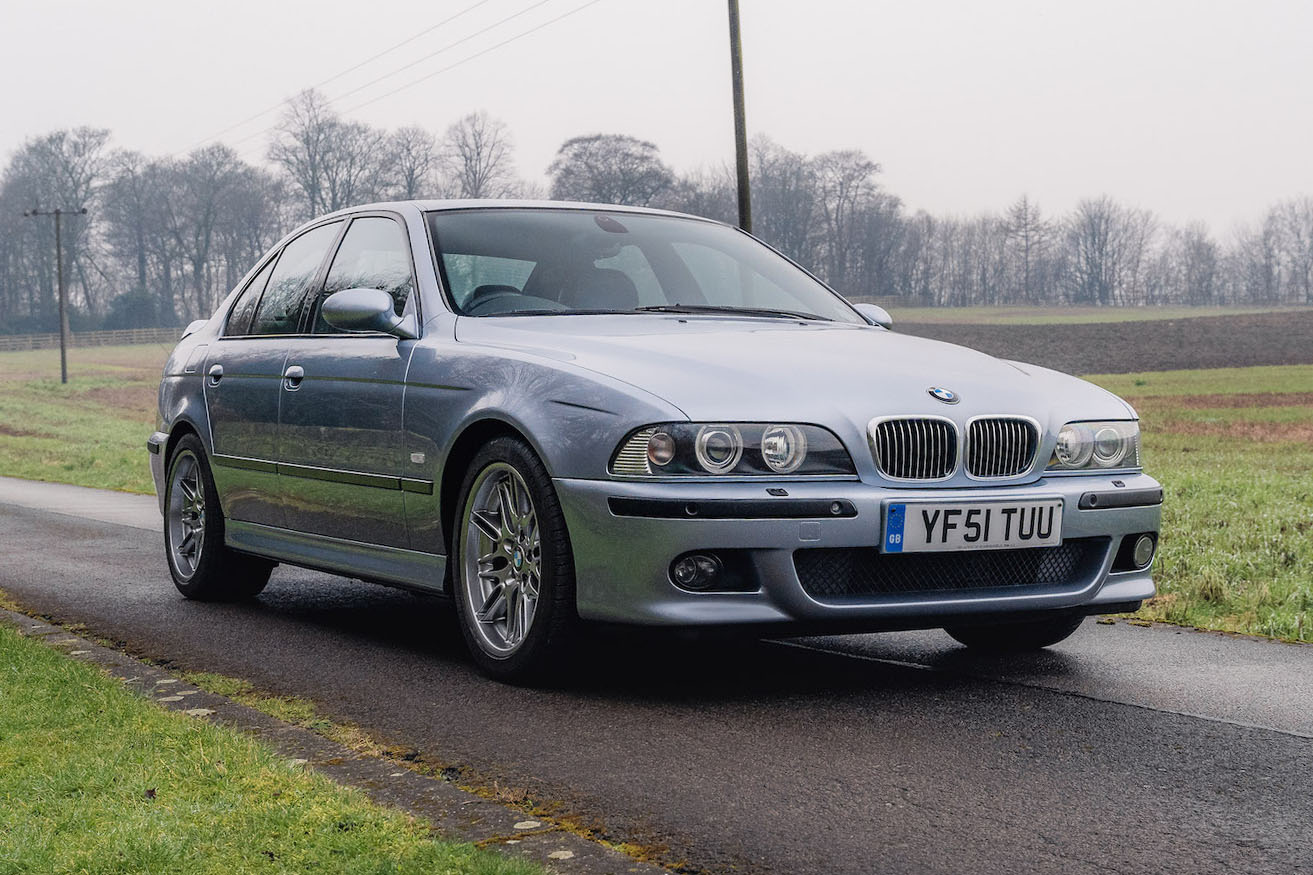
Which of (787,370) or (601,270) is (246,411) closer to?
(601,270)

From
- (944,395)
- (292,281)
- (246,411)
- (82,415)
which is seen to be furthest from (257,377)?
(82,415)

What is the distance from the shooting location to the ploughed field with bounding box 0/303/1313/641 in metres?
8.34

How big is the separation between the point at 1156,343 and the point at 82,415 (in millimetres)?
34161

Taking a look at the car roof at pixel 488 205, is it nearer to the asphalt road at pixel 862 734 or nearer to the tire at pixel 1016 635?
the asphalt road at pixel 862 734

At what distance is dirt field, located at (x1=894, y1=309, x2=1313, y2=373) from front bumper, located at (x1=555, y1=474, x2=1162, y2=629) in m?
42.9

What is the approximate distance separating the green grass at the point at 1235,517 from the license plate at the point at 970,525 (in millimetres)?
2119

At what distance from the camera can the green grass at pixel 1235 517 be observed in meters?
7.46

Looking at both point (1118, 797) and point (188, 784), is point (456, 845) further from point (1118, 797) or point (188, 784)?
point (1118, 797)

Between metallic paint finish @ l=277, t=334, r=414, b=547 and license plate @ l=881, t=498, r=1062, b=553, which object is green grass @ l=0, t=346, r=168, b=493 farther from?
license plate @ l=881, t=498, r=1062, b=553

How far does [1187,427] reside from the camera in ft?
89.2

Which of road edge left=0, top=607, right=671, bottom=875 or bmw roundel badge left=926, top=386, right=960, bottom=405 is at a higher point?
bmw roundel badge left=926, top=386, right=960, bottom=405

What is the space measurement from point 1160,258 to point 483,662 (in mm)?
98107

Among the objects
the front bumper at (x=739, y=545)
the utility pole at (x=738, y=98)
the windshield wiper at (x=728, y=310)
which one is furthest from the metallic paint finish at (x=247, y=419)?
the utility pole at (x=738, y=98)

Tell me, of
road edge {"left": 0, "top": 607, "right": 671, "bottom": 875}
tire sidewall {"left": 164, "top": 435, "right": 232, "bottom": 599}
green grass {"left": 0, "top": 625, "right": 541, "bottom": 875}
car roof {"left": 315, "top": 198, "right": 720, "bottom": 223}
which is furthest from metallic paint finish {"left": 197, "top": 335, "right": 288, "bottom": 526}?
green grass {"left": 0, "top": 625, "right": 541, "bottom": 875}
